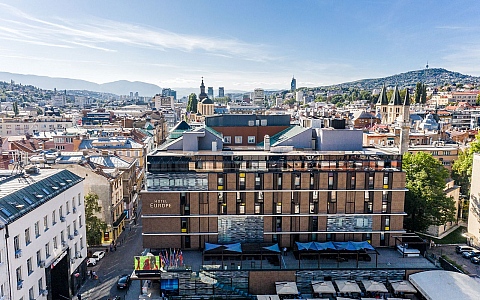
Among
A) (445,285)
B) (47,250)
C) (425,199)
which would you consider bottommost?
(445,285)

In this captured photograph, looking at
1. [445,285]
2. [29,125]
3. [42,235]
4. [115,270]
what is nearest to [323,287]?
[445,285]

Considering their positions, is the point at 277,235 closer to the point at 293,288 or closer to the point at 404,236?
the point at 293,288

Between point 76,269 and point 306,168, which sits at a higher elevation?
point 306,168

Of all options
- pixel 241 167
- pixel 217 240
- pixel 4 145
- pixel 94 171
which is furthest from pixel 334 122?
pixel 4 145

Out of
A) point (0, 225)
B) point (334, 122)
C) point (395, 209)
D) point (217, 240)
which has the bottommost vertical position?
point (217, 240)

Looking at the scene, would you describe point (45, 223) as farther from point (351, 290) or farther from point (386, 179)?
point (386, 179)

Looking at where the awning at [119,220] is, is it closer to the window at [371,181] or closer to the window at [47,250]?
the window at [47,250]

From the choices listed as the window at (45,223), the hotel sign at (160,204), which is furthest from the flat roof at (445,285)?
the window at (45,223)
